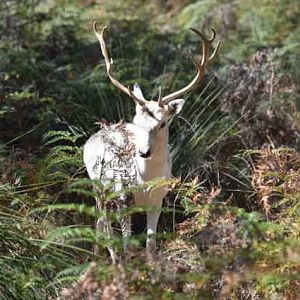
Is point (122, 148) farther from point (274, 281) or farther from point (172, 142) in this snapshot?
point (172, 142)

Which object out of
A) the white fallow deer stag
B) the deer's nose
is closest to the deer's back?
the white fallow deer stag

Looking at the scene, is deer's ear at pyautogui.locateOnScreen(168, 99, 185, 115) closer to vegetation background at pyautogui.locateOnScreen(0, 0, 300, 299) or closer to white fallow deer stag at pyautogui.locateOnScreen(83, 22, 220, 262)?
white fallow deer stag at pyautogui.locateOnScreen(83, 22, 220, 262)

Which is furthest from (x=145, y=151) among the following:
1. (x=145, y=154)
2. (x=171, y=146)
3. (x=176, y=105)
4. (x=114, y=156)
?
(x=171, y=146)

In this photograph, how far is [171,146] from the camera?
829 centimetres

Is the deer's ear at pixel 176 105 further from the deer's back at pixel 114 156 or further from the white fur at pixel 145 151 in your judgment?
the deer's back at pixel 114 156

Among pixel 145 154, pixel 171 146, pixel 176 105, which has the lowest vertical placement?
pixel 171 146

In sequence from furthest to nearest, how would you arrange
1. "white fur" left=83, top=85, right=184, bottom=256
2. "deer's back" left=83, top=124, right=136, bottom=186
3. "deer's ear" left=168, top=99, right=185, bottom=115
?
"deer's ear" left=168, top=99, right=185, bottom=115 < "white fur" left=83, top=85, right=184, bottom=256 < "deer's back" left=83, top=124, right=136, bottom=186

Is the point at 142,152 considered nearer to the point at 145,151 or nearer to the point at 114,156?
the point at 145,151

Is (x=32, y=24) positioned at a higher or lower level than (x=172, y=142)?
higher

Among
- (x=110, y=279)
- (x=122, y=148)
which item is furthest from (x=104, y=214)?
(x=122, y=148)

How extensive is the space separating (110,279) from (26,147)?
4.50 metres

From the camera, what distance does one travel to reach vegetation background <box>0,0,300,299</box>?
3.92 metres

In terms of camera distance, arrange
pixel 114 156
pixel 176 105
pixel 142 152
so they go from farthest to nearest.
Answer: pixel 176 105
pixel 142 152
pixel 114 156

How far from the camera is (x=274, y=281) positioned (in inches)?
164
